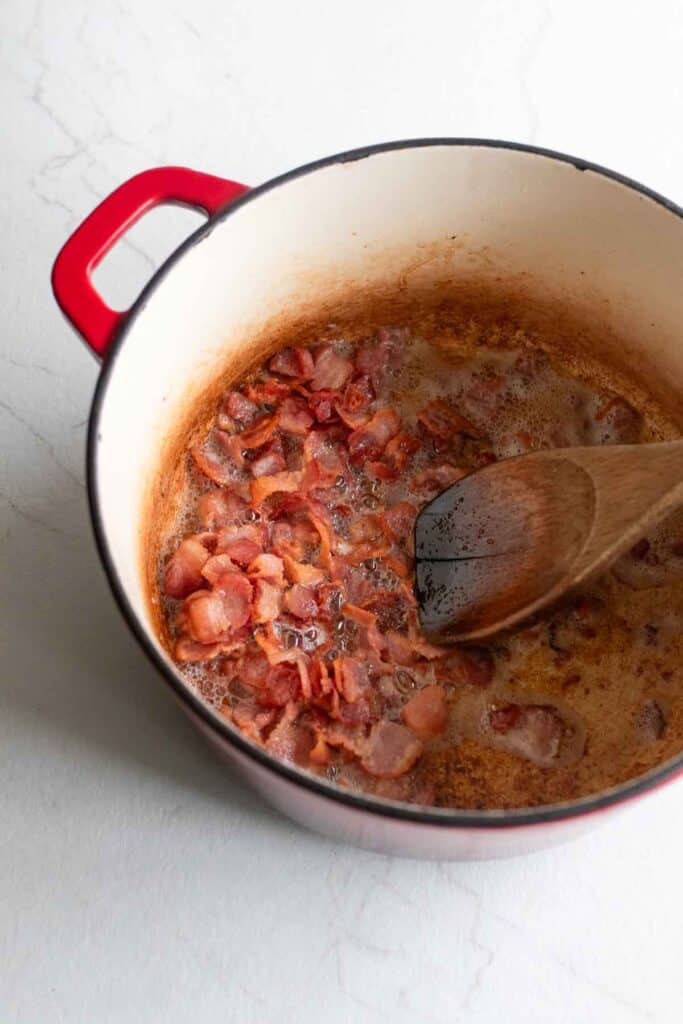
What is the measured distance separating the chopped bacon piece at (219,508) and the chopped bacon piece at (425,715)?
27cm

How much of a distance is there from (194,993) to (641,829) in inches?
17.4

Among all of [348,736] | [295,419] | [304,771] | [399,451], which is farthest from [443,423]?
[304,771]

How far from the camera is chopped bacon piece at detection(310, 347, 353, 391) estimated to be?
1.30 m

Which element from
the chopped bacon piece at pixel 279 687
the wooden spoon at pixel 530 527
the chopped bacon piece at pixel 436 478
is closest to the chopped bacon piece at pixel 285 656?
the chopped bacon piece at pixel 279 687

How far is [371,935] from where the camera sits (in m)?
1.05

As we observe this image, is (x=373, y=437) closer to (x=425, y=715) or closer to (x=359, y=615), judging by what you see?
(x=359, y=615)

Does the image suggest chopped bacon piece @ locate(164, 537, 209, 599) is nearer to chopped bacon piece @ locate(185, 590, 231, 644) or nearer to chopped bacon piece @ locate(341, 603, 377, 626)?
chopped bacon piece @ locate(185, 590, 231, 644)

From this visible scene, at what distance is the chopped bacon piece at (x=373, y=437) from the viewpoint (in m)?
1.27

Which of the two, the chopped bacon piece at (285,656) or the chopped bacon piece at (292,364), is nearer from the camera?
the chopped bacon piece at (285,656)

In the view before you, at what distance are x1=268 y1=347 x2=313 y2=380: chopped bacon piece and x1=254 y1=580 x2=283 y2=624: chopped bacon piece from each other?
27cm

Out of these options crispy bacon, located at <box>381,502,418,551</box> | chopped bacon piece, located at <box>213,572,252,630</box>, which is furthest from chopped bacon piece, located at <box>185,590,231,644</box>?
crispy bacon, located at <box>381,502,418,551</box>

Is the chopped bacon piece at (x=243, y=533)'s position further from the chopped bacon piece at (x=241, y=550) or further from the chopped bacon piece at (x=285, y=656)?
the chopped bacon piece at (x=285, y=656)

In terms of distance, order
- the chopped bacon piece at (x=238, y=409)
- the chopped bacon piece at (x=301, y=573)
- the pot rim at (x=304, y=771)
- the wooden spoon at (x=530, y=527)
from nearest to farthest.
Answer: the pot rim at (x=304, y=771), the wooden spoon at (x=530, y=527), the chopped bacon piece at (x=301, y=573), the chopped bacon piece at (x=238, y=409)

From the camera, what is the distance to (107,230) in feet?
3.25
